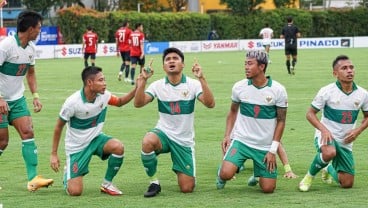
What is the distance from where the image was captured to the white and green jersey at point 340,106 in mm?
10312

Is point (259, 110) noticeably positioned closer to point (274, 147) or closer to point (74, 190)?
point (274, 147)

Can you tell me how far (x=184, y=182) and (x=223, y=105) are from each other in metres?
10.9

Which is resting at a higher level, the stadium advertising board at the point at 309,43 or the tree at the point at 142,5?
the tree at the point at 142,5

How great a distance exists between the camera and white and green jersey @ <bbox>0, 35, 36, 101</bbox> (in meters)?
10.5

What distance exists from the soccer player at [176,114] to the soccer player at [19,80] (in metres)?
1.36

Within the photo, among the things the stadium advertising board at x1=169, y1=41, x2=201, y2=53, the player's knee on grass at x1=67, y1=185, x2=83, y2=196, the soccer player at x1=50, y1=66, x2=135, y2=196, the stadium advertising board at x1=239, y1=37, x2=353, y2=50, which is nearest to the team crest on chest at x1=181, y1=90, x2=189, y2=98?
the soccer player at x1=50, y1=66, x2=135, y2=196

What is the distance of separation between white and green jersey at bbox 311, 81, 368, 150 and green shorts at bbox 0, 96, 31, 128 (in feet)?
11.0

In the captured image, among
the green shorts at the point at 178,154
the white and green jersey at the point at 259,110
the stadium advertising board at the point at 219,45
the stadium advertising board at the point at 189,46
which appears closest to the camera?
the white and green jersey at the point at 259,110

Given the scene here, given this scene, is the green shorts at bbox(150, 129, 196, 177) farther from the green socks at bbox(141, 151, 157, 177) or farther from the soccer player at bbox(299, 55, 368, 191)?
the soccer player at bbox(299, 55, 368, 191)

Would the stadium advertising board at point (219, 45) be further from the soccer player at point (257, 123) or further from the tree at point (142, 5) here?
the soccer player at point (257, 123)

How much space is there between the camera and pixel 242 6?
7050 centimetres

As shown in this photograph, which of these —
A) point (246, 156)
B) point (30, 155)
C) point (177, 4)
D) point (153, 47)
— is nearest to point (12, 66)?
point (30, 155)

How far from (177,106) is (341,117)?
1.88 m

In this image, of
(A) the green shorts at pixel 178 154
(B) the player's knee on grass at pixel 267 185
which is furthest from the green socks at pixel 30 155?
(B) the player's knee on grass at pixel 267 185
